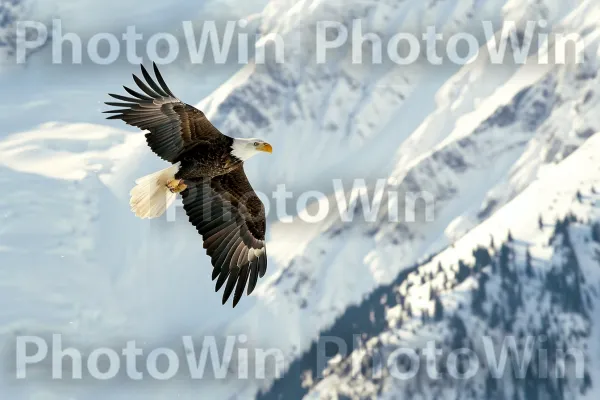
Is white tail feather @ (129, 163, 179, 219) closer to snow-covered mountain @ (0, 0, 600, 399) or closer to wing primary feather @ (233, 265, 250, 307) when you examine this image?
wing primary feather @ (233, 265, 250, 307)

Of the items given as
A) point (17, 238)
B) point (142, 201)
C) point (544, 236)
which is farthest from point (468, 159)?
point (142, 201)

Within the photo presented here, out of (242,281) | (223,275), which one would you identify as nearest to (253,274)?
(242,281)

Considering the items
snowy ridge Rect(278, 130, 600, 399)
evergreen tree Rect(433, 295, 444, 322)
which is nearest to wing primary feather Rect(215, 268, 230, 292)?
snowy ridge Rect(278, 130, 600, 399)

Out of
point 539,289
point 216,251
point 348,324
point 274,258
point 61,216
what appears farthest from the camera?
point 274,258

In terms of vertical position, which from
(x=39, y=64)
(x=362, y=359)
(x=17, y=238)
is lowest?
(x=362, y=359)

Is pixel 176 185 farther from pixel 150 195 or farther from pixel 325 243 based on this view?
pixel 325 243

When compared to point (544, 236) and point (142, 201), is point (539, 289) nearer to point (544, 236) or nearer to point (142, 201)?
point (544, 236)

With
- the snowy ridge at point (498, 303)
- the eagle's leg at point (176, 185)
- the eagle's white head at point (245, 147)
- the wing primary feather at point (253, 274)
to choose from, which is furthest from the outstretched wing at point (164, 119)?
the snowy ridge at point (498, 303)
